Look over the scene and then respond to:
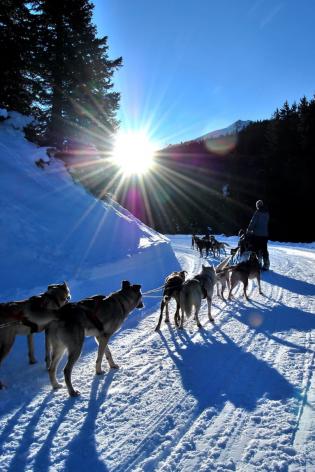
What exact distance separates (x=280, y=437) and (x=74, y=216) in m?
9.52

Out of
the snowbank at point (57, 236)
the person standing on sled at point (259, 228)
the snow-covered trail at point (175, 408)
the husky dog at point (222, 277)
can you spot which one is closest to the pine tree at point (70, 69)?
the snowbank at point (57, 236)

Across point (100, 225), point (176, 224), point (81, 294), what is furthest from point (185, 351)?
point (176, 224)

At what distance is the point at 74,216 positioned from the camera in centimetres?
1163

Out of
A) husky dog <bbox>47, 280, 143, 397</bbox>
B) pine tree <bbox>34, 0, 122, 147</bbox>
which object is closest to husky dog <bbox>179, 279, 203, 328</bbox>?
husky dog <bbox>47, 280, 143, 397</bbox>

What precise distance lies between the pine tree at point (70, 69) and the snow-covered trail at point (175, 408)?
1313cm

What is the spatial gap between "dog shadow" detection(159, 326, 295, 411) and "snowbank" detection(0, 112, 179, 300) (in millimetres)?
3380

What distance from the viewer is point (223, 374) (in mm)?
4629

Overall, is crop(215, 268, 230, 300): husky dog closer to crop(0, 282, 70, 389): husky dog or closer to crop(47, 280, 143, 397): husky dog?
crop(47, 280, 143, 397): husky dog

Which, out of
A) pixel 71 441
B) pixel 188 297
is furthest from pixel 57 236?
pixel 71 441

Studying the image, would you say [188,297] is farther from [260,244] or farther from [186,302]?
[260,244]

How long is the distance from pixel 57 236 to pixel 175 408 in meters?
7.04

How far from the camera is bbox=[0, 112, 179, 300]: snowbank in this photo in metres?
8.20

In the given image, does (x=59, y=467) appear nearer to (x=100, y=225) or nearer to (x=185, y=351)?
(x=185, y=351)

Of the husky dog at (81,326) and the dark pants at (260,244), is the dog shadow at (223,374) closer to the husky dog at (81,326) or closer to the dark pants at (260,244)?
the husky dog at (81,326)
